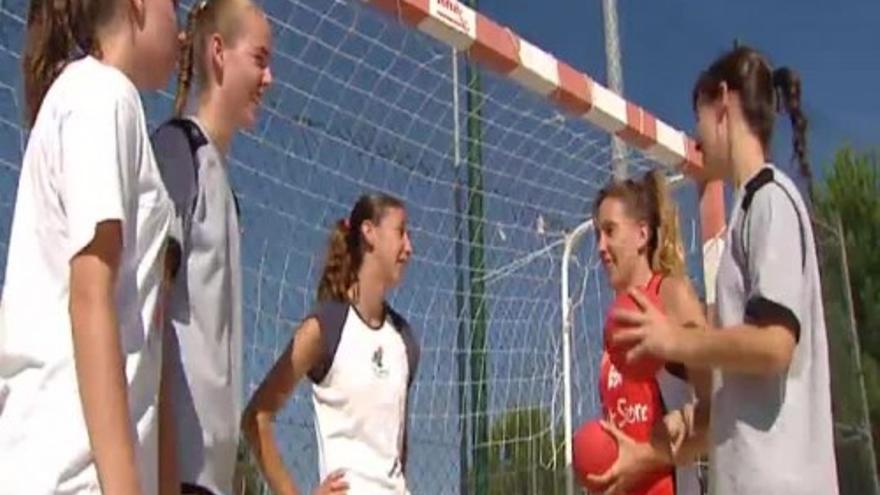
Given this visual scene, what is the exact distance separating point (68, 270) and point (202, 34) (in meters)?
0.90

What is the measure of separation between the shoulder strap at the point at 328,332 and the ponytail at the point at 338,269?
2.4 inches

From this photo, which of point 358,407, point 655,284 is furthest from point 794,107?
point 358,407

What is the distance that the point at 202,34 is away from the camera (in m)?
2.61

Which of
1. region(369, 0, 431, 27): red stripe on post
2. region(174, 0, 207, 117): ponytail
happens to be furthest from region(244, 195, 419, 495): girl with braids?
region(174, 0, 207, 117): ponytail

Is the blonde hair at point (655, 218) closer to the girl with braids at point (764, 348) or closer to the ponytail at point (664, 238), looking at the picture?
the ponytail at point (664, 238)

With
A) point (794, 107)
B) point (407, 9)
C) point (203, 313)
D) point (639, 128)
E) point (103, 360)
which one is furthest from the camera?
point (639, 128)

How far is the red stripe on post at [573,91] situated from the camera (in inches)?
199

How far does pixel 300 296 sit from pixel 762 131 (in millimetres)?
1889

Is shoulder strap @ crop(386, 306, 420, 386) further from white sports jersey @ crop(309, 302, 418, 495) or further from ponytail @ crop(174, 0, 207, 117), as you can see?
ponytail @ crop(174, 0, 207, 117)

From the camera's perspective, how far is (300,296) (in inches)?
172

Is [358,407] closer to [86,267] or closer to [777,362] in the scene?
[777,362]

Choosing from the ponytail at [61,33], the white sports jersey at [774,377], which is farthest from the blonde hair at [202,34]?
the white sports jersey at [774,377]

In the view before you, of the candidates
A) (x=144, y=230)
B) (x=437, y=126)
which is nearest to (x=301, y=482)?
(x=437, y=126)

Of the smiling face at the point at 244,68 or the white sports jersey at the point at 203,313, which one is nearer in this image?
the white sports jersey at the point at 203,313
